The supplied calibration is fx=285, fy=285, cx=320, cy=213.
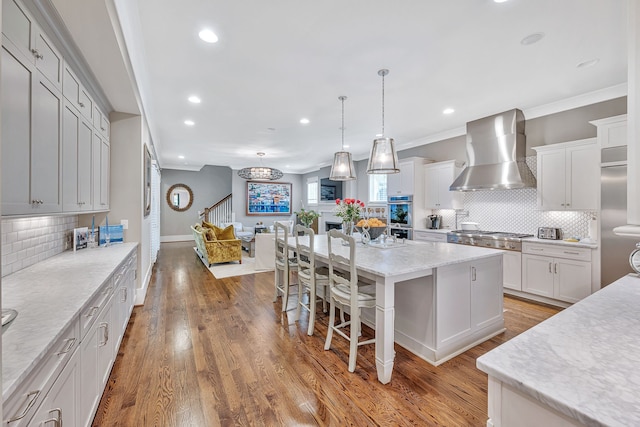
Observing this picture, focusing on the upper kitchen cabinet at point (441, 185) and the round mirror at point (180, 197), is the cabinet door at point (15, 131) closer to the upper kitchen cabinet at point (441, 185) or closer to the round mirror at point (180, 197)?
the upper kitchen cabinet at point (441, 185)

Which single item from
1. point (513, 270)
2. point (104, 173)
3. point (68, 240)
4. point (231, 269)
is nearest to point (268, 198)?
point (231, 269)

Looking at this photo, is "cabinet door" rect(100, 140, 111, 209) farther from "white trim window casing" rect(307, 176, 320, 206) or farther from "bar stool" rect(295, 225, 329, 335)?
"white trim window casing" rect(307, 176, 320, 206)

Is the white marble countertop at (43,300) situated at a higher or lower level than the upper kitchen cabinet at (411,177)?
lower

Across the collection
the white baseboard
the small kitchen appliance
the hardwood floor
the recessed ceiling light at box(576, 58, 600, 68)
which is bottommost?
the hardwood floor

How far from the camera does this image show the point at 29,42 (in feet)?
5.26

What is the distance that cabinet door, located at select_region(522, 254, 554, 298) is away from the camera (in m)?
3.78

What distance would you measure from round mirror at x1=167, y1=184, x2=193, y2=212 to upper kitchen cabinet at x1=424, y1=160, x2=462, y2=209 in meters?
8.15

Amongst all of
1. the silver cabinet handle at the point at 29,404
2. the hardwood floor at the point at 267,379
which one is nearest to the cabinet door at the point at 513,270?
the hardwood floor at the point at 267,379

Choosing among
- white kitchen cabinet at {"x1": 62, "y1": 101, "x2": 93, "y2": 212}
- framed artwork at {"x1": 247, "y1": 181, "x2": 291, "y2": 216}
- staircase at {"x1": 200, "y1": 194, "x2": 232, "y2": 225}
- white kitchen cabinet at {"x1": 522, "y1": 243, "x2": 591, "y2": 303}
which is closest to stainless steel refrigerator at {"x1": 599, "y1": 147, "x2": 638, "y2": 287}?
white kitchen cabinet at {"x1": 522, "y1": 243, "x2": 591, "y2": 303}

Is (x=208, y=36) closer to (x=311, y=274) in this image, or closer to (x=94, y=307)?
(x=94, y=307)

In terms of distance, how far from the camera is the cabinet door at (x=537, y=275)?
378 centimetres

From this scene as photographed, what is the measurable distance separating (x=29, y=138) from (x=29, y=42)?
539 mm

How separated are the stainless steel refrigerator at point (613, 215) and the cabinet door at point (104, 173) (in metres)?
5.67

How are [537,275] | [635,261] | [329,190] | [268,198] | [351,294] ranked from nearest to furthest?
[635,261] → [351,294] → [537,275] → [329,190] → [268,198]
